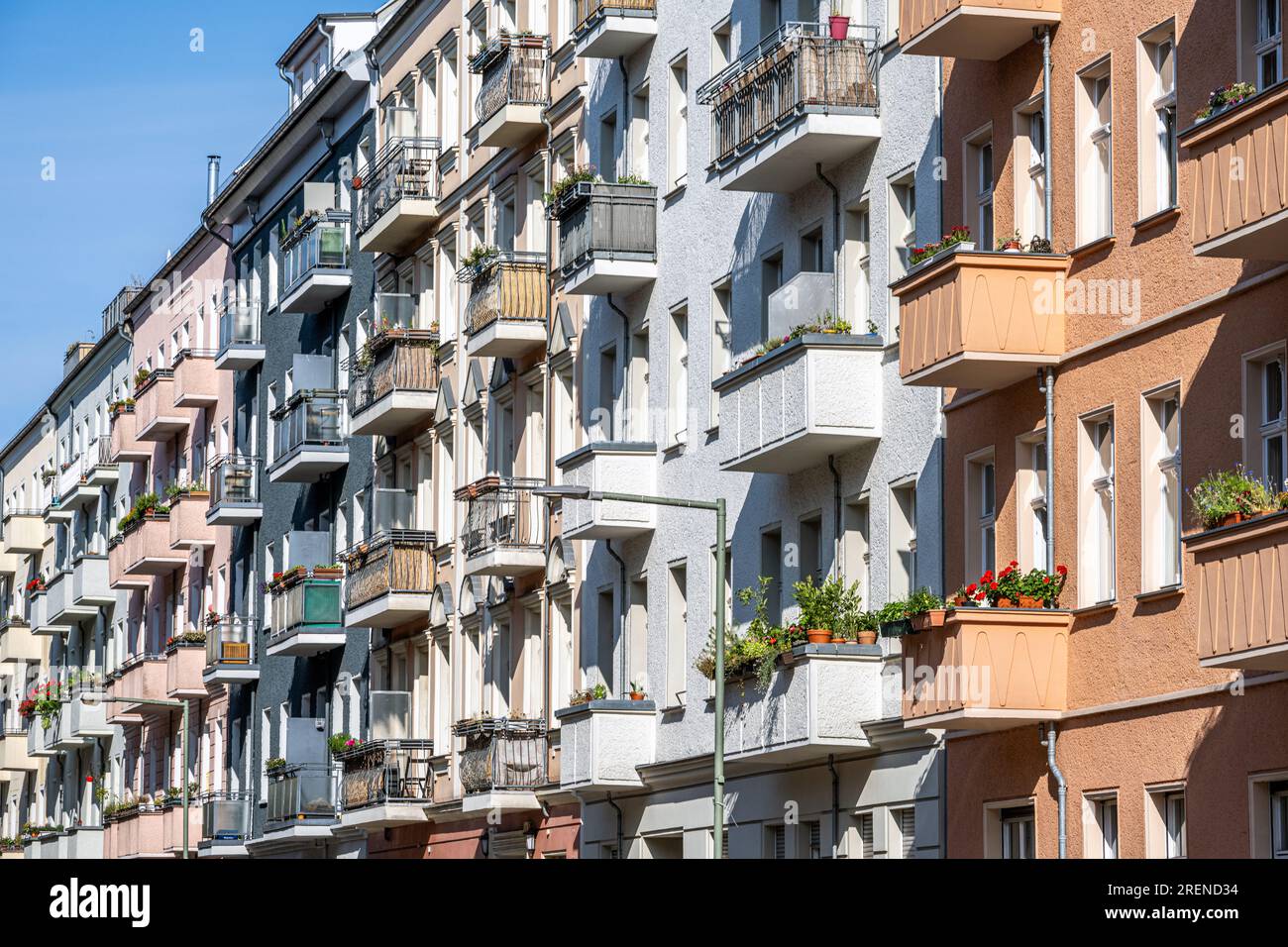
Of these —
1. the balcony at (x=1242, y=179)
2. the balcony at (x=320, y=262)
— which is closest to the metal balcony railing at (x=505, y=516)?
the balcony at (x=320, y=262)

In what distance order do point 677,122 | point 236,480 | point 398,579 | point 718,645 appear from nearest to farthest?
point 718,645 → point 677,122 → point 398,579 → point 236,480

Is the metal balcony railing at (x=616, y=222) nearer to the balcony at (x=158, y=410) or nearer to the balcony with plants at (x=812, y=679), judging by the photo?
the balcony with plants at (x=812, y=679)

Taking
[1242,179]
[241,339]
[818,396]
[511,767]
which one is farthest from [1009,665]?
[241,339]

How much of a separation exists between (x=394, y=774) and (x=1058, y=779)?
24438 millimetres

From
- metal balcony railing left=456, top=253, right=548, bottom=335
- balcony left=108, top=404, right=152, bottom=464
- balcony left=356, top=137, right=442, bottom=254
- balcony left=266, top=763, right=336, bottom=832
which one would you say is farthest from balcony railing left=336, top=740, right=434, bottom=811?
balcony left=108, top=404, right=152, bottom=464

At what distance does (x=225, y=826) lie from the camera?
57.9m

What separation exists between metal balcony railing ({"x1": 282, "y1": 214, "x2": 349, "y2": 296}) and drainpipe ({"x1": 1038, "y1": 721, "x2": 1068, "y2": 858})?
1285 inches

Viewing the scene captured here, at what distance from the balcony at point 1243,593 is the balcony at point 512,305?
21.8 metres

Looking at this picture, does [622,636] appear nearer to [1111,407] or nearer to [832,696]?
[832,696]

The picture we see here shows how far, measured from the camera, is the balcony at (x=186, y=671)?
63.5 metres

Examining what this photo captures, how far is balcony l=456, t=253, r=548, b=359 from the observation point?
41438 millimetres

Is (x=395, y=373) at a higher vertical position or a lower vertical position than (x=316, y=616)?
higher

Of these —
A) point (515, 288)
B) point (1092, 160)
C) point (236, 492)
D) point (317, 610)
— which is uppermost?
point (515, 288)
